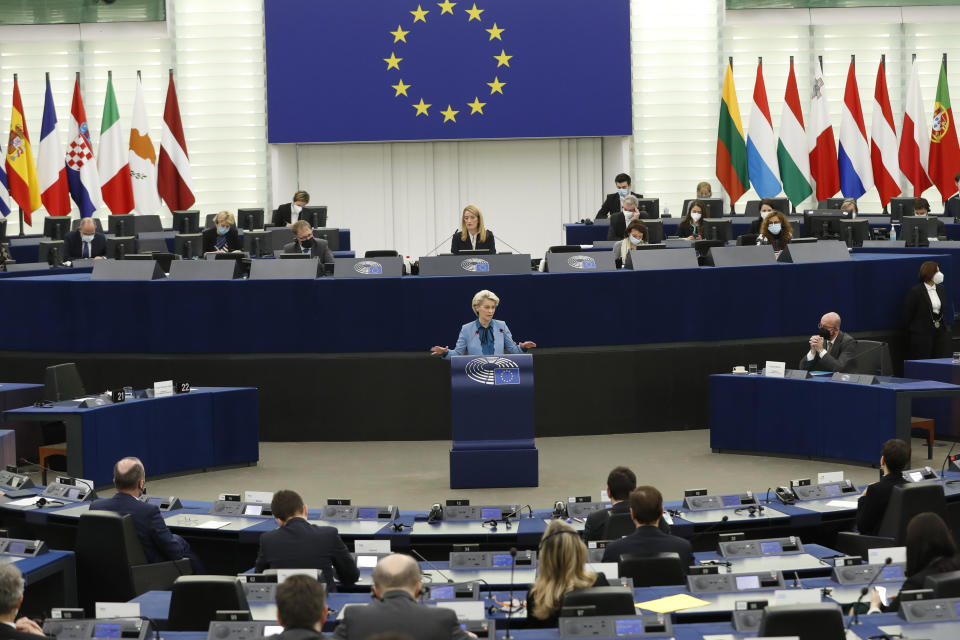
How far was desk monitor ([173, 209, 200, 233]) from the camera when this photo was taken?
21.3 m

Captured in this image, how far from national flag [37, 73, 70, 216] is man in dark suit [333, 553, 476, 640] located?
61.9 feet

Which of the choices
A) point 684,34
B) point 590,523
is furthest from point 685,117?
point 590,523

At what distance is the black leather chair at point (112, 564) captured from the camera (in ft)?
27.0

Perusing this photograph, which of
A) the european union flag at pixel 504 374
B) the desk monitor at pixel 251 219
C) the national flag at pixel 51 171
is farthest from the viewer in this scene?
the national flag at pixel 51 171

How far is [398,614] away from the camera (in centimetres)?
521

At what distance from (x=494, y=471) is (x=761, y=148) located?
13.0 meters

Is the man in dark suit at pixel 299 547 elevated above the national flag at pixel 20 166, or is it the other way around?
the national flag at pixel 20 166

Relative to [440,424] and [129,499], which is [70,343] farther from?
[129,499]

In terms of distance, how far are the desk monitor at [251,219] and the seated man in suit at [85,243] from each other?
2.28 meters

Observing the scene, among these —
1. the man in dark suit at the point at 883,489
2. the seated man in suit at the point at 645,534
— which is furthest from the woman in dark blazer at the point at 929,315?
the seated man in suit at the point at 645,534

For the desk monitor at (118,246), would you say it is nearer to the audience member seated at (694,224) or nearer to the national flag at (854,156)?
the audience member seated at (694,224)

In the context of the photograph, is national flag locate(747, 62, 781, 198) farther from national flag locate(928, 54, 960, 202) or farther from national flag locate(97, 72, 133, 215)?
national flag locate(97, 72, 133, 215)

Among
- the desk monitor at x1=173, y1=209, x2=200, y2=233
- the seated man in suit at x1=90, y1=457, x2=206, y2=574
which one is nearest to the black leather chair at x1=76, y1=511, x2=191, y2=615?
the seated man in suit at x1=90, y1=457, x2=206, y2=574

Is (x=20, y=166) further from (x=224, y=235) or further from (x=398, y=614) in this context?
(x=398, y=614)
